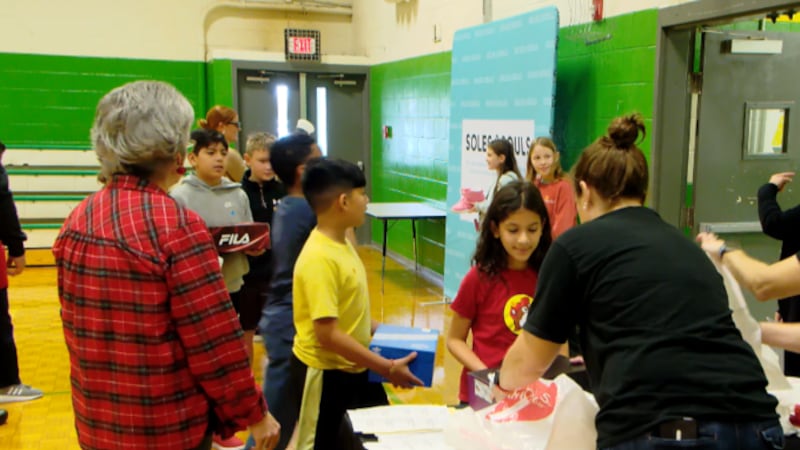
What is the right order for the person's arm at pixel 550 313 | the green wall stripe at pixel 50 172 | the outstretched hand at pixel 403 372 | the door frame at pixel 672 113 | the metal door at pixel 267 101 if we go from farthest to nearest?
the metal door at pixel 267 101
the green wall stripe at pixel 50 172
the door frame at pixel 672 113
the outstretched hand at pixel 403 372
the person's arm at pixel 550 313

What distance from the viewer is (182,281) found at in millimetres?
1381

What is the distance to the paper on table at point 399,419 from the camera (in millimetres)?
1646

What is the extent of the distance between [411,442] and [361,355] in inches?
15.8

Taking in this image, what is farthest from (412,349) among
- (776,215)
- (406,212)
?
(406,212)

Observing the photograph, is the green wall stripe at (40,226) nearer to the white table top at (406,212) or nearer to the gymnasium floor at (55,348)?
the gymnasium floor at (55,348)

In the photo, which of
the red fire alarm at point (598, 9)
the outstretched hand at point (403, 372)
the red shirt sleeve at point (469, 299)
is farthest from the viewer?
the red fire alarm at point (598, 9)

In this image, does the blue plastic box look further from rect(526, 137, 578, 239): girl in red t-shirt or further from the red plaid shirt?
rect(526, 137, 578, 239): girl in red t-shirt

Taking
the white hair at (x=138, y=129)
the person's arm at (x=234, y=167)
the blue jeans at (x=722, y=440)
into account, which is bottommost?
the blue jeans at (x=722, y=440)

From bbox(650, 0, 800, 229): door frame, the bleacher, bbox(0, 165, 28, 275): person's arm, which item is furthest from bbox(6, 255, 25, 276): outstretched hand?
the bleacher

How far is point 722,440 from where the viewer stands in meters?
1.26

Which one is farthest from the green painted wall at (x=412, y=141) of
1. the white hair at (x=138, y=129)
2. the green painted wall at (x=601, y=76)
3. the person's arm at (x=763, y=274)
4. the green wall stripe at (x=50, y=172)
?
the white hair at (x=138, y=129)

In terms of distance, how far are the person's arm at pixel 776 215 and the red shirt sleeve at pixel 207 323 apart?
239 cm

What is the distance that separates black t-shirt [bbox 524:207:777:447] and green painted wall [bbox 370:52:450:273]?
16.7 ft

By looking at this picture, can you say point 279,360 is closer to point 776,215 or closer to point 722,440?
point 722,440
